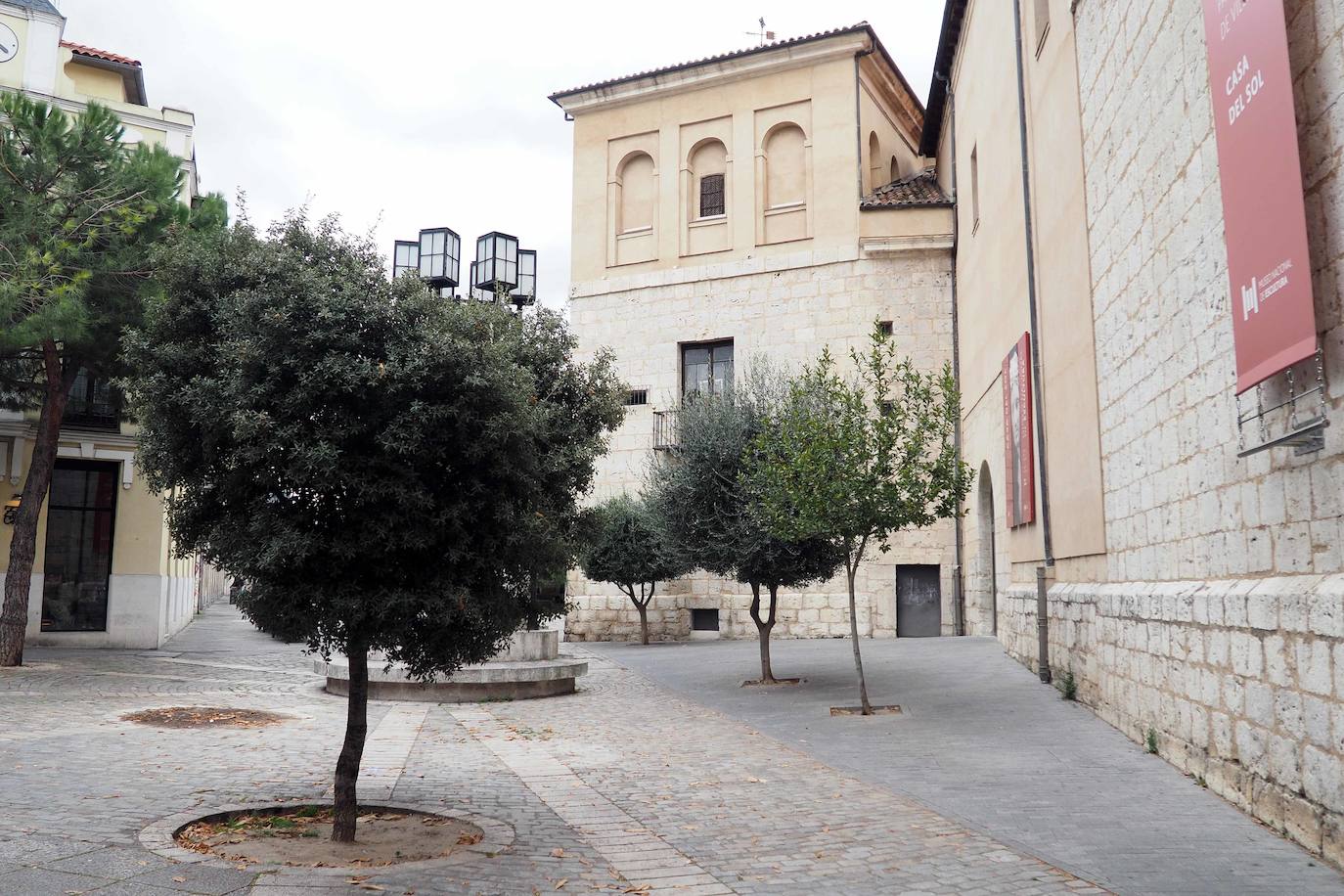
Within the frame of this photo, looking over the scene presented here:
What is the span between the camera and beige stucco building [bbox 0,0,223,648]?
19.2 meters

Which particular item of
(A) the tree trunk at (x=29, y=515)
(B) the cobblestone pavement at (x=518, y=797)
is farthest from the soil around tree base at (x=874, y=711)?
(A) the tree trunk at (x=29, y=515)

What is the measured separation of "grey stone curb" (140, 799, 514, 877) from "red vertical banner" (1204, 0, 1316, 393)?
5.25 m

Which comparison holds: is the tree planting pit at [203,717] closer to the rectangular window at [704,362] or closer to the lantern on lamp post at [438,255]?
the lantern on lamp post at [438,255]

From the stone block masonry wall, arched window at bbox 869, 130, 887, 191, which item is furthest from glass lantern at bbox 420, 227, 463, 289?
the stone block masonry wall

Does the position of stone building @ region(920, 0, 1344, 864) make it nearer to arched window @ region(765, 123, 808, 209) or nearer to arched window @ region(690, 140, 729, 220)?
arched window @ region(765, 123, 808, 209)

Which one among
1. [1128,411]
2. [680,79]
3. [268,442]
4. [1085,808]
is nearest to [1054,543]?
[1128,411]

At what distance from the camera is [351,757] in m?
6.37

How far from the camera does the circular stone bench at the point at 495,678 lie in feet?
46.8

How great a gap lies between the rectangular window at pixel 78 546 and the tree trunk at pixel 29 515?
146 inches

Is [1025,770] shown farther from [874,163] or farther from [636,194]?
[636,194]

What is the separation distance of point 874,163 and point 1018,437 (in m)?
12.5

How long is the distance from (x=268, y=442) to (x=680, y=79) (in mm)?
22241

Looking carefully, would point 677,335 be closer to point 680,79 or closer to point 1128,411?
point 680,79

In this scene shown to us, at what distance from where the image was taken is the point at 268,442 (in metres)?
5.70
